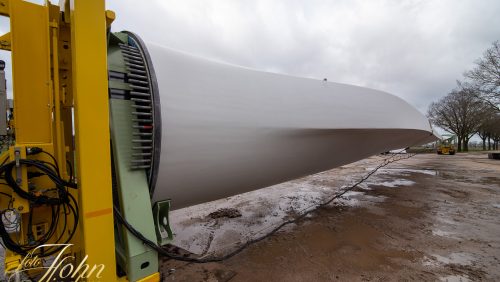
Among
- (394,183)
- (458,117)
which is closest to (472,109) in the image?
(458,117)

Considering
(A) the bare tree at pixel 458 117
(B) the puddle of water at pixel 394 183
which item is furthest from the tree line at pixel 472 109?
(B) the puddle of water at pixel 394 183

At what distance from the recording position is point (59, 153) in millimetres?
1460

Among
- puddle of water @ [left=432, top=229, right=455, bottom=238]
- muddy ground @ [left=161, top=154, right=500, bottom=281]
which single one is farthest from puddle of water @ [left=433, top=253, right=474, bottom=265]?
puddle of water @ [left=432, top=229, right=455, bottom=238]

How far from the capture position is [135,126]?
143 centimetres

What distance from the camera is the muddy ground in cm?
237

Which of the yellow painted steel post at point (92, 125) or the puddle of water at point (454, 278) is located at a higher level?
the yellow painted steel post at point (92, 125)

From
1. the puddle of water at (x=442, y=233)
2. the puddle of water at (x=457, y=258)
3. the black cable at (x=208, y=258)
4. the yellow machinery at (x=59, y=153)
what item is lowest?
the puddle of water at (x=442, y=233)

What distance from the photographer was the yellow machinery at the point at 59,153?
45.5 inches

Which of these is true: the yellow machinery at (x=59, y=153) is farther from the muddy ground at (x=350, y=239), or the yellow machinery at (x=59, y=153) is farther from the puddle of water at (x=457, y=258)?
the puddle of water at (x=457, y=258)

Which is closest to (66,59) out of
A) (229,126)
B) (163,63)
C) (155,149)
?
(163,63)

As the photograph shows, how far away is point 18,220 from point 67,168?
334mm

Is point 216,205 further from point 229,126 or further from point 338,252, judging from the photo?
point 229,126

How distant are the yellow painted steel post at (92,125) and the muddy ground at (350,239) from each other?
1.34 meters

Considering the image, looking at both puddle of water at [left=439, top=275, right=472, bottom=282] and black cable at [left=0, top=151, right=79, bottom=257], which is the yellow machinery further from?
puddle of water at [left=439, top=275, right=472, bottom=282]
